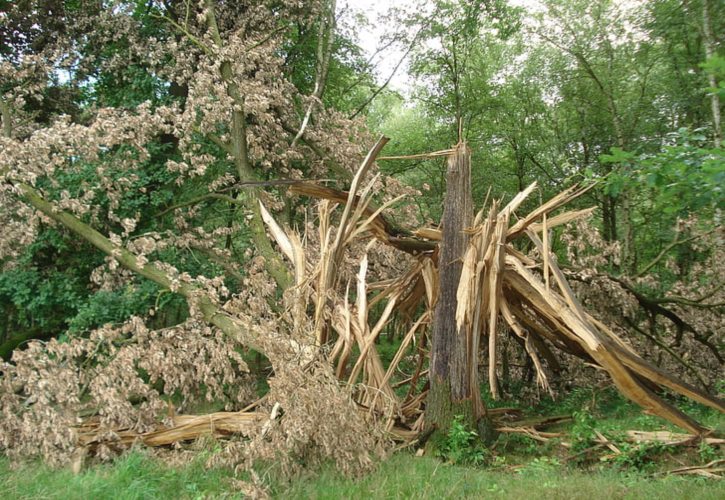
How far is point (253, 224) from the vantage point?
28.2ft

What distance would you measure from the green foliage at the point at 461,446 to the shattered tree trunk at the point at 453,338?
11 cm

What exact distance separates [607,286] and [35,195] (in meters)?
7.51

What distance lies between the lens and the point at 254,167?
10320 mm

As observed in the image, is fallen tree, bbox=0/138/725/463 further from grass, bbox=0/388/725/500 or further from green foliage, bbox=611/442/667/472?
grass, bbox=0/388/725/500

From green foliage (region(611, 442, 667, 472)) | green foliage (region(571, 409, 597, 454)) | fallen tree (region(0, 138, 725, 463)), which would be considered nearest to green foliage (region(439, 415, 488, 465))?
fallen tree (region(0, 138, 725, 463))

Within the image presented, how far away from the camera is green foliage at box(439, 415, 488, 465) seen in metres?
5.38

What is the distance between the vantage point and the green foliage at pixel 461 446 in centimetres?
538

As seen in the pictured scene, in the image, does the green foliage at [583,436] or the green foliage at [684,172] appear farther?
the green foliage at [583,436]

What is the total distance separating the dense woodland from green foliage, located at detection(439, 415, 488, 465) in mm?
545

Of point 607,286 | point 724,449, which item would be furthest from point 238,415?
point 607,286

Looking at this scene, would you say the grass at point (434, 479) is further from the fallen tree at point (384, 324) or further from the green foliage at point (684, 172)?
the green foliage at point (684, 172)

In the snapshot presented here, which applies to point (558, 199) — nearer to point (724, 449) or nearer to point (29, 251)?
point (724, 449)

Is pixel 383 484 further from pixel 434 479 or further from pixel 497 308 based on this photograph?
pixel 497 308

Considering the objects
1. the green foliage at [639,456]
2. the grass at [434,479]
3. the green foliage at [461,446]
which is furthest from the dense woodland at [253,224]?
the green foliage at [639,456]
